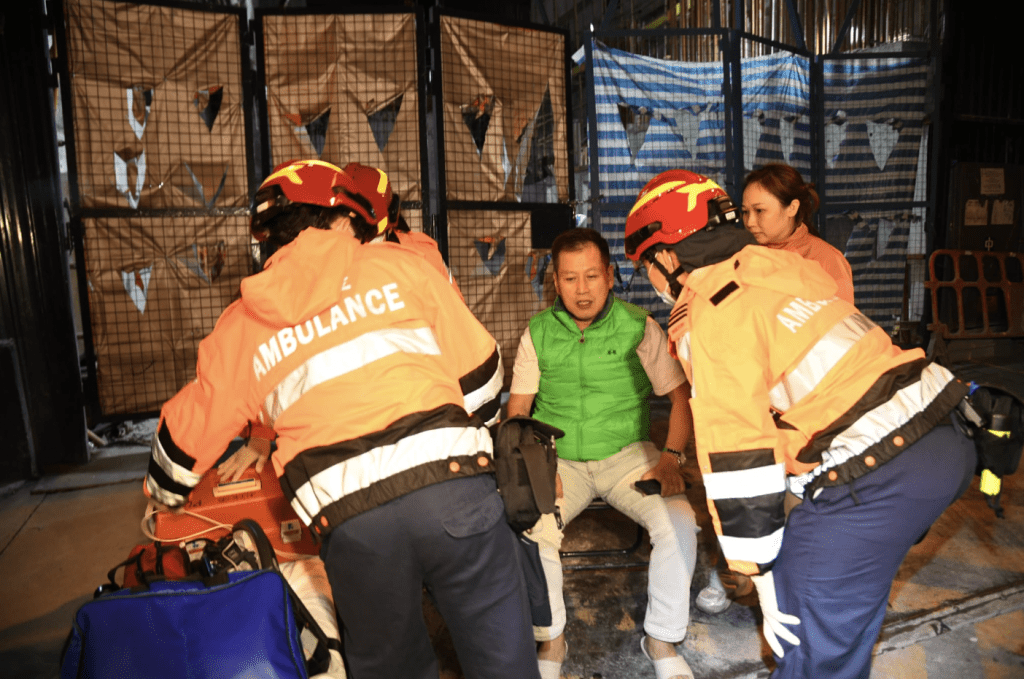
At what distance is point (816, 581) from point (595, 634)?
1.26 meters

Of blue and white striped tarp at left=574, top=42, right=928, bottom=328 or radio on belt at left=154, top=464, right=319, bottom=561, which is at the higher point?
blue and white striped tarp at left=574, top=42, right=928, bottom=328

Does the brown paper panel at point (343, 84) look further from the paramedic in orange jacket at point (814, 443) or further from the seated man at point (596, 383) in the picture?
the paramedic in orange jacket at point (814, 443)

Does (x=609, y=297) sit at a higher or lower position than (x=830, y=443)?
higher

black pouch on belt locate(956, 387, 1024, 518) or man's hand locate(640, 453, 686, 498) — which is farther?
man's hand locate(640, 453, 686, 498)

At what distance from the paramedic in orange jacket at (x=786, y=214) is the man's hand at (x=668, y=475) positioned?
1.06 m

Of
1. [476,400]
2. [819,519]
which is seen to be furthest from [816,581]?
[476,400]

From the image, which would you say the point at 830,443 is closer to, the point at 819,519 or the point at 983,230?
the point at 819,519

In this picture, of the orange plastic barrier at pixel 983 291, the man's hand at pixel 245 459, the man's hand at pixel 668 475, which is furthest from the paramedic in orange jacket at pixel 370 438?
the orange plastic barrier at pixel 983 291

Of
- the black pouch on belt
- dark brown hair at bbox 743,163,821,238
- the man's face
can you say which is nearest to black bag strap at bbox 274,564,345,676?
the man's face

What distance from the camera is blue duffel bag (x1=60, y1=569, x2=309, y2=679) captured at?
1560mm

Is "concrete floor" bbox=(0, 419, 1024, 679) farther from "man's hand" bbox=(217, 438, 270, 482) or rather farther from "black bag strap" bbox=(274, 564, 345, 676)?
"man's hand" bbox=(217, 438, 270, 482)

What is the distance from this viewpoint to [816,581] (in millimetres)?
1725

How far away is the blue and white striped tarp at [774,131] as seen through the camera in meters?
5.84

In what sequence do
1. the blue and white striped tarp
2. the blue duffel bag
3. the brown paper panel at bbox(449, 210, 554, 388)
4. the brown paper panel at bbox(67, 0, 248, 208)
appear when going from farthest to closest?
the blue and white striped tarp, the brown paper panel at bbox(449, 210, 554, 388), the brown paper panel at bbox(67, 0, 248, 208), the blue duffel bag
